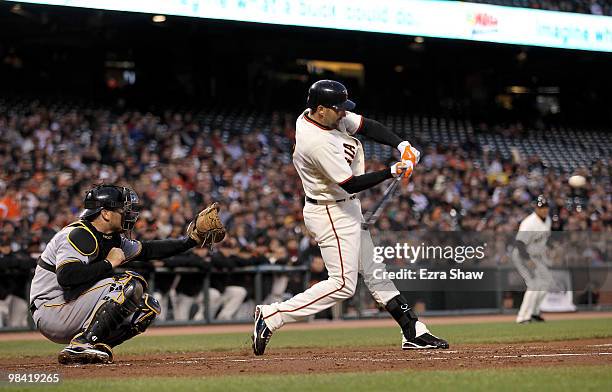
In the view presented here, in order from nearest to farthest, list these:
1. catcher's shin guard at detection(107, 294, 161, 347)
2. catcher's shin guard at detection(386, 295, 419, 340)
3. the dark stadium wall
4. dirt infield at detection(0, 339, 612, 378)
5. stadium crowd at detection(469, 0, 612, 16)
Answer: dirt infield at detection(0, 339, 612, 378) < catcher's shin guard at detection(107, 294, 161, 347) < catcher's shin guard at detection(386, 295, 419, 340) < the dark stadium wall < stadium crowd at detection(469, 0, 612, 16)

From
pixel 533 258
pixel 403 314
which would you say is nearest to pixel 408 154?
pixel 403 314

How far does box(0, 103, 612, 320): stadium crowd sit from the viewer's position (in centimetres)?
1441

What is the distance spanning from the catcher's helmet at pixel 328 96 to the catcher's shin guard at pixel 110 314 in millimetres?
1862

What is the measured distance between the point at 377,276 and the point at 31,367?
265cm

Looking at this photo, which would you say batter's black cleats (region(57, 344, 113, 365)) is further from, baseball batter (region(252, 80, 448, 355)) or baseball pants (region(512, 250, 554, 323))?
baseball pants (region(512, 250, 554, 323))

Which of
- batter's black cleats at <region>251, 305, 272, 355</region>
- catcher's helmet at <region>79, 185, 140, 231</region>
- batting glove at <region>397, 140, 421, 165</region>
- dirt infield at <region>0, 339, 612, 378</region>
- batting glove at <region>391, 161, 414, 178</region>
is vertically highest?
batting glove at <region>397, 140, 421, 165</region>

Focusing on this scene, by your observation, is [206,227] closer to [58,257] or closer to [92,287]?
[92,287]

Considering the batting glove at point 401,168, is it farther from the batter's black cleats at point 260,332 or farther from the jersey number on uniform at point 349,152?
the batter's black cleats at point 260,332

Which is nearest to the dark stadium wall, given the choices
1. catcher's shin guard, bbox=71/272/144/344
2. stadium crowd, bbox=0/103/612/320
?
stadium crowd, bbox=0/103/612/320

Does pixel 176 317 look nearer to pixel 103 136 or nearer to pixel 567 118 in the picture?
pixel 103 136

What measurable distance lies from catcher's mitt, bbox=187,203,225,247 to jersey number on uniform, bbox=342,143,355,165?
104cm

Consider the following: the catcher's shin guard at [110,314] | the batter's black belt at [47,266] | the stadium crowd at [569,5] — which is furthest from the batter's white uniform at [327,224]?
the stadium crowd at [569,5]

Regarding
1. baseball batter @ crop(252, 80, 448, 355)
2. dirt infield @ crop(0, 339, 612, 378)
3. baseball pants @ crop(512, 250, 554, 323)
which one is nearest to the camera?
dirt infield @ crop(0, 339, 612, 378)

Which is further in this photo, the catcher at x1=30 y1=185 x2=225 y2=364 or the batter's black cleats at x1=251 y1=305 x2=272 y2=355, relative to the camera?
the batter's black cleats at x1=251 y1=305 x2=272 y2=355
